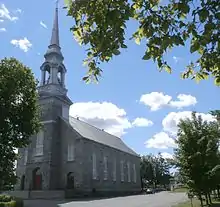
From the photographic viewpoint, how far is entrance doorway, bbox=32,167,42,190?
42.3 m

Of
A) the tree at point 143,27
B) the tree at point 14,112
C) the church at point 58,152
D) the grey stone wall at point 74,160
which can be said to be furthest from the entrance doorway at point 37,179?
the tree at point 143,27

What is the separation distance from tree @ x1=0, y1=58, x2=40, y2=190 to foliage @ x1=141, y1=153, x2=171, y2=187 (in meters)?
73.7

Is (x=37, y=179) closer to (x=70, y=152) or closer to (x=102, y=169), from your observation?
(x=70, y=152)

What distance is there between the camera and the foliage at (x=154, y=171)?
96.9 meters

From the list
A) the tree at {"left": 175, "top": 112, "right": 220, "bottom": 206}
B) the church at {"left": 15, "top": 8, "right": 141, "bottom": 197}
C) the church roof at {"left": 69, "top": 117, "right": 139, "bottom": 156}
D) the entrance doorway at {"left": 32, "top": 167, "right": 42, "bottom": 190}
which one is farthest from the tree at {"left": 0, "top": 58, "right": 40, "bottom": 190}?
the church roof at {"left": 69, "top": 117, "right": 139, "bottom": 156}

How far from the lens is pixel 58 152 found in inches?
1732

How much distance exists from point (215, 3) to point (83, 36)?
247cm

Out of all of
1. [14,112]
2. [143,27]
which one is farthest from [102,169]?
[143,27]

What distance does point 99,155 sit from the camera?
47.5 metres

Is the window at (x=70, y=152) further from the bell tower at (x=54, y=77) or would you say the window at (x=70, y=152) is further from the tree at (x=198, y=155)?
the tree at (x=198, y=155)

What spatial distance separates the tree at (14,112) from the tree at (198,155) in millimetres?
13787

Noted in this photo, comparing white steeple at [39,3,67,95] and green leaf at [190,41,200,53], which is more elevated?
white steeple at [39,3,67,95]

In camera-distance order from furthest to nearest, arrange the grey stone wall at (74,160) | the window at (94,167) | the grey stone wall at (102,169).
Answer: the window at (94,167) < the grey stone wall at (102,169) < the grey stone wall at (74,160)

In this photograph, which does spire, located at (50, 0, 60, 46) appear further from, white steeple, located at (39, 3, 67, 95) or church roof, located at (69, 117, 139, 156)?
church roof, located at (69, 117, 139, 156)
